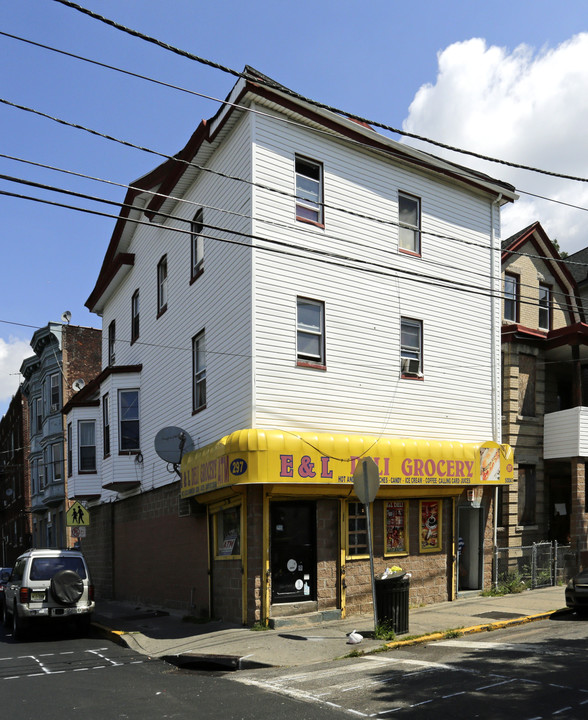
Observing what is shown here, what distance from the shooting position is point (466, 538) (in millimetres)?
18938

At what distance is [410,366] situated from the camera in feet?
58.7

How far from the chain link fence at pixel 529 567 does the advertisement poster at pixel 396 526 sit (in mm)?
3068

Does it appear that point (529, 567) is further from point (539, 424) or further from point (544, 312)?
point (544, 312)

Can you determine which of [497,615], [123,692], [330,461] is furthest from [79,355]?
[123,692]

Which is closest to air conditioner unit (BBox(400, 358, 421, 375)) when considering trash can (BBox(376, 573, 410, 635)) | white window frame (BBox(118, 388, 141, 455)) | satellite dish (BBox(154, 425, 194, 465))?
satellite dish (BBox(154, 425, 194, 465))

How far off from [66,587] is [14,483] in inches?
1670

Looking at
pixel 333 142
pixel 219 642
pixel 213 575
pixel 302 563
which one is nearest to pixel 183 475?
pixel 213 575

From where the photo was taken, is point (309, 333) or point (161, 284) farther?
point (161, 284)

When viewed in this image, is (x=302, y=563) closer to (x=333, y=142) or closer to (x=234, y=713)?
(x=234, y=713)

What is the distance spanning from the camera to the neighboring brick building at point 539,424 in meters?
20.7

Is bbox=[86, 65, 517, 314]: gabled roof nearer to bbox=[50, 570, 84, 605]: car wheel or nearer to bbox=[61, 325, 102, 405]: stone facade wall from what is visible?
bbox=[50, 570, 84, 605]: car wheel

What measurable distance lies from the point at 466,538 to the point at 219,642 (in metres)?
8.21

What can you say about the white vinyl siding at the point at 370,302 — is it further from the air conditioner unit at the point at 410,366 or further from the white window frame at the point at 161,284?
the white window frame at the point at 161,284

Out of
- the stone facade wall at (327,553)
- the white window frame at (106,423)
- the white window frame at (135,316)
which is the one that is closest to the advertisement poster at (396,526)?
the stone facade wall at (327,553)
